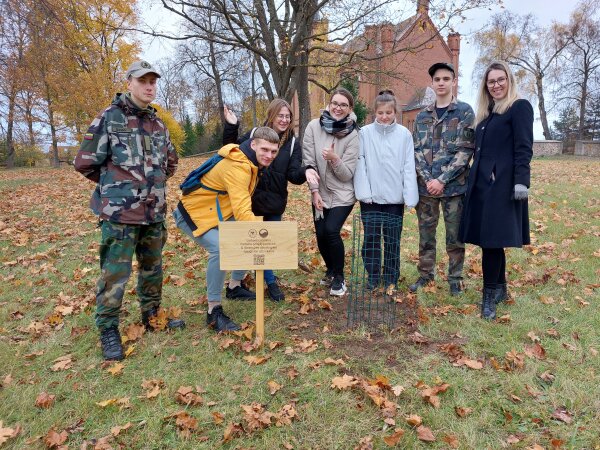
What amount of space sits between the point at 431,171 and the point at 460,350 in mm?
1904

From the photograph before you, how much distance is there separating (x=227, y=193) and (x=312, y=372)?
168 cm

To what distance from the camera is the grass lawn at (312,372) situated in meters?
2.58

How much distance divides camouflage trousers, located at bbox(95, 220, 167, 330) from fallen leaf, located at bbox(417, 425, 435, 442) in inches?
98.7

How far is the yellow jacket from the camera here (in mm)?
3488

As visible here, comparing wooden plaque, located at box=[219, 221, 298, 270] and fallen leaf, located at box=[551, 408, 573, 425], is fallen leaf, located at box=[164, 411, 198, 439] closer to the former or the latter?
wooden plaque, located at box=[219, 221, 298, 270]

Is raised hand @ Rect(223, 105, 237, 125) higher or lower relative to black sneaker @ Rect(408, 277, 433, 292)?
higher

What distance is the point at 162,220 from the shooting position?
363 cm

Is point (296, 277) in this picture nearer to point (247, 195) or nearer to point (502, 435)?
point (247, 195)

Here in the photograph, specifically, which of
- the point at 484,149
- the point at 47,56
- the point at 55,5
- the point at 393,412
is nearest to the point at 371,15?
the point at 55,5

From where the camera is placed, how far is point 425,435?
2502 mm

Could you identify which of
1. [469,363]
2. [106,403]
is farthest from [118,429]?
[469,363]

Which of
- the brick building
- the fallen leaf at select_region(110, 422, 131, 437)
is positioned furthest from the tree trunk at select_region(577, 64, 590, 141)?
the fallen leaf at select_region(110, 422, 131, 437)

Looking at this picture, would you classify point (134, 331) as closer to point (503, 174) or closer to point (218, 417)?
point (218, 417)

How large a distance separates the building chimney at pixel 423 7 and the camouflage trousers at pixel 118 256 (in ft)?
25.3
